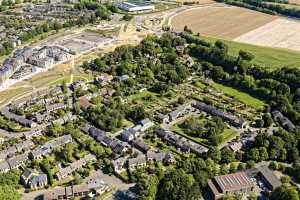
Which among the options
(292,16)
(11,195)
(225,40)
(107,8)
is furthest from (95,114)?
(292,16)

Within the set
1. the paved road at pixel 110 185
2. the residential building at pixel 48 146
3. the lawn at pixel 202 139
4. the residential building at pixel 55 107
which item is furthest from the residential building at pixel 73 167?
the residential building at pixel 55 107

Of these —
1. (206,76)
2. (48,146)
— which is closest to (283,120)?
(206,76)

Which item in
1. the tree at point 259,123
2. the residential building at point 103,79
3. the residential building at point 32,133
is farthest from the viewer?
the residential building at point 103,79

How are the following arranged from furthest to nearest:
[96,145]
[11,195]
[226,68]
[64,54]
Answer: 1. [64,54]
2. [226,68]
3. [96,145]
4. [11,195]

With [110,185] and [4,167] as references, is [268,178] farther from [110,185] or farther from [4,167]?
[4,167]

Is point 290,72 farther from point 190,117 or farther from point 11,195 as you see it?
point 11,195

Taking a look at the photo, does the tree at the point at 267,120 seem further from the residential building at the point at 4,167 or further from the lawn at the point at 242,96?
the residential building at the point at 4,167

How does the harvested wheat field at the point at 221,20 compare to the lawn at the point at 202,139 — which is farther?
the harvested wheat field at the point at 221,20
